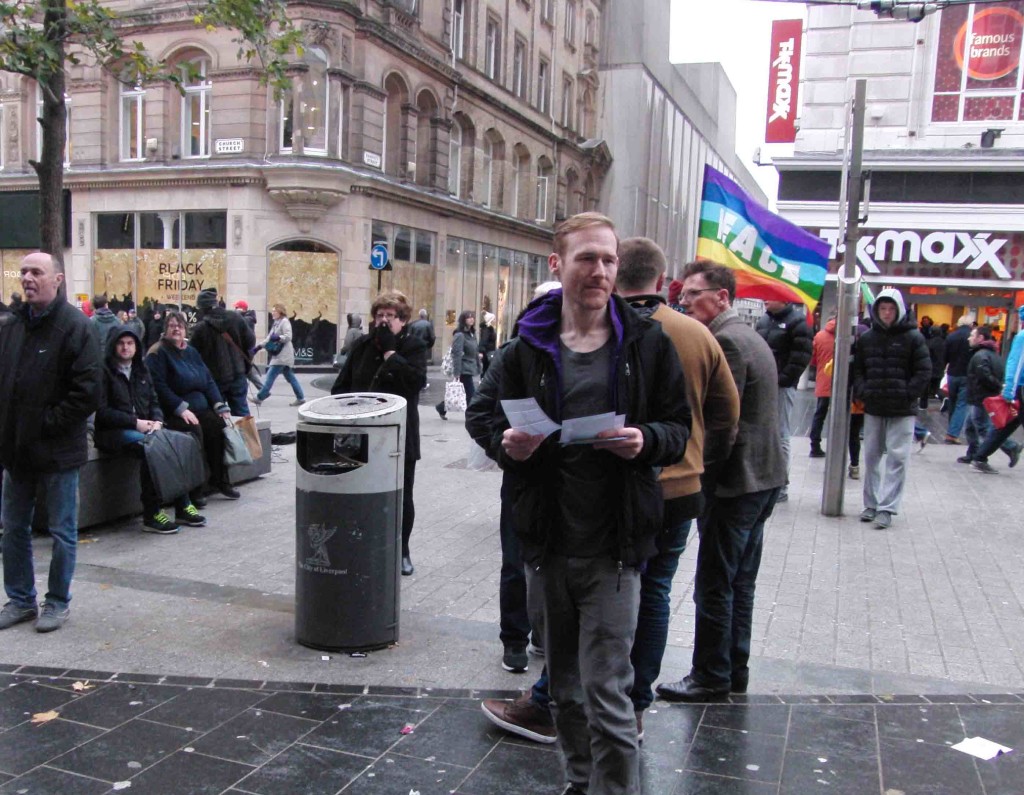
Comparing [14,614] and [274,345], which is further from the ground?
[274,345]

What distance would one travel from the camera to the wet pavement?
11.8 ft

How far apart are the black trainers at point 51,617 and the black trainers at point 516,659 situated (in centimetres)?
245

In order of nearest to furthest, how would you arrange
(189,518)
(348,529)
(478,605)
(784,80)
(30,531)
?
1. (348,529)
2. (30,531)
3. (478,605)
4. (189,518)
5. (784,80)

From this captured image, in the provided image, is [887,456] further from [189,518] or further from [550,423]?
[550,423]

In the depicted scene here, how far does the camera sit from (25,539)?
5.09m

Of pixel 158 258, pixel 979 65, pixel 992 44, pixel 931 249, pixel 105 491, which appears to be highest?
pixel 992 44

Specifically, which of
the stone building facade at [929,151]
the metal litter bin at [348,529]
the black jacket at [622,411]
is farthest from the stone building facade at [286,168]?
the black jacket at [622,411]

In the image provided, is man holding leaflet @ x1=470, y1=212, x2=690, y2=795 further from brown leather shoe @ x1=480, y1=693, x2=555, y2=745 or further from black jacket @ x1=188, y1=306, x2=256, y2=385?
black jacket @ x1=188, y1=306, x2=256, y2=385

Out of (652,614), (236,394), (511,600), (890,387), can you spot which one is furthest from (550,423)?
(236,394)

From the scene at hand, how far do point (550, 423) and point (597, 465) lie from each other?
0.24m

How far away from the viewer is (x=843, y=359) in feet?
27.8

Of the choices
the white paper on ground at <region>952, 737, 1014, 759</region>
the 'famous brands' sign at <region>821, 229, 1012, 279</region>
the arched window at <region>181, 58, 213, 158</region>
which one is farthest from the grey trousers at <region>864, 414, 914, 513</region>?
the arched window at <region>181, 58, 213, 158</region>

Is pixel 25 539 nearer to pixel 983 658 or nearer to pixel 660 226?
pixel 983 658

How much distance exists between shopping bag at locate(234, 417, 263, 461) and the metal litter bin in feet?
13.3
